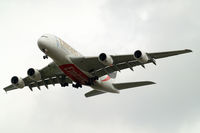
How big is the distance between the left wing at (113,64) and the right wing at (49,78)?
11.1ft

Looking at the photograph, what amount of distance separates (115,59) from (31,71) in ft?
28.1

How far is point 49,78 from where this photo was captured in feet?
128

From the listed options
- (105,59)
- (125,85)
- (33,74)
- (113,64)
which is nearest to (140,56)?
(105,59)

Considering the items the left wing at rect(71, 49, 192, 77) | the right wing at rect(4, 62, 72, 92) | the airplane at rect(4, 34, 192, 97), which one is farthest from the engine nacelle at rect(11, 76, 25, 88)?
the left wing at rect(71, 49, 192, 77)

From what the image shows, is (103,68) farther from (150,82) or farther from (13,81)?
(13,81)

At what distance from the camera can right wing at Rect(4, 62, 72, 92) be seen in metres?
37.2

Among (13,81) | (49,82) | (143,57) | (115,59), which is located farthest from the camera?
(49,82)

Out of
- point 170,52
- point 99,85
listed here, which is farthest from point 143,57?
point 99,85

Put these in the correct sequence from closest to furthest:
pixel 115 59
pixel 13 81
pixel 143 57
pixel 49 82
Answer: pixel 143 57 → pixel 115 59 → pixel 13 81 → pixel 49 82

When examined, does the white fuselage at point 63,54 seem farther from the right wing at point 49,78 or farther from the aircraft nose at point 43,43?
the right wing at point 49,78

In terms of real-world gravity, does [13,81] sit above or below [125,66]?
below

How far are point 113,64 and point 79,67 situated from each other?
10.9 ft

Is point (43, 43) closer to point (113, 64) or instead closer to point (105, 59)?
point (105, 59)

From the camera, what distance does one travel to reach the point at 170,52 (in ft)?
107
